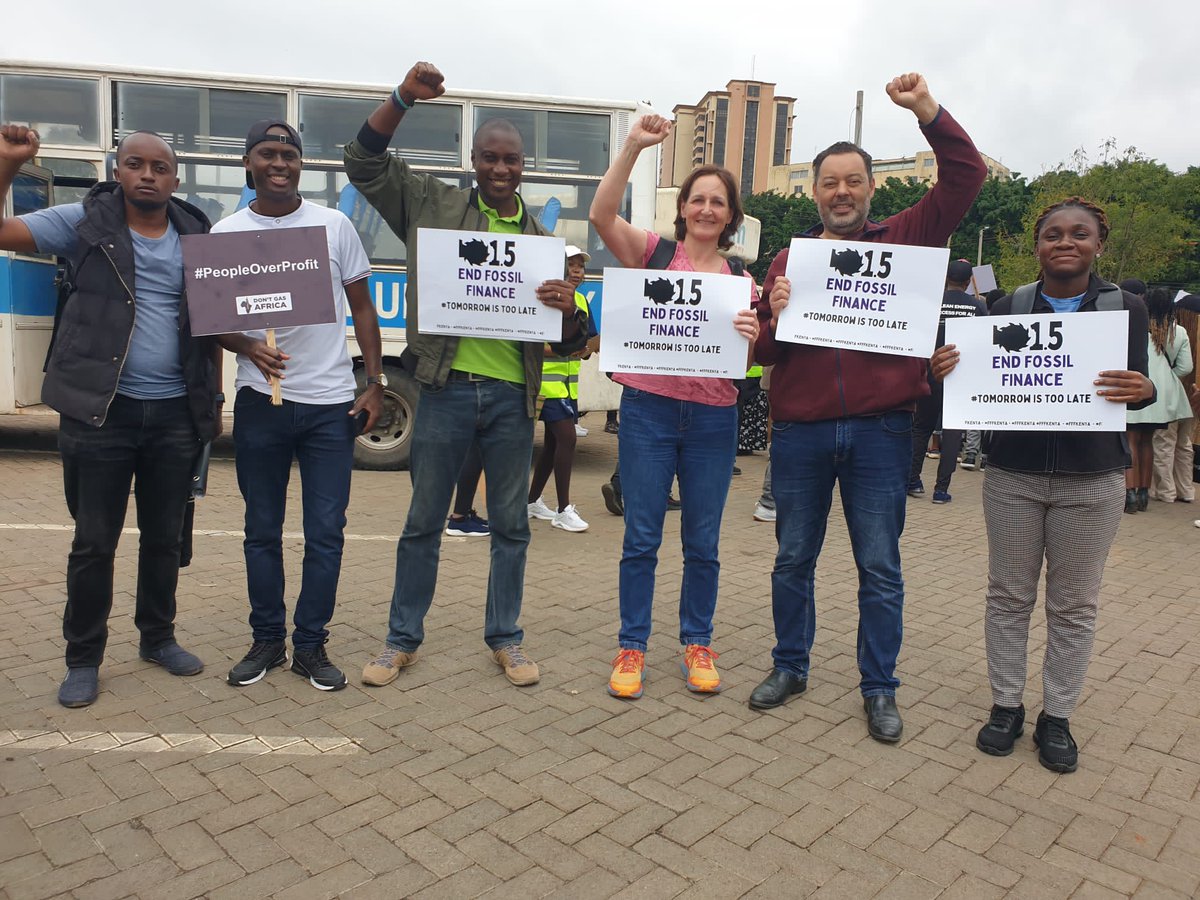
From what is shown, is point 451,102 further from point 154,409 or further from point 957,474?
point 957,474

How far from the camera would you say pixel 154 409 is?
11.8 feet

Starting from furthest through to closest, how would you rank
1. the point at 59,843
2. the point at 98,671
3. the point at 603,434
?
1. the point at 603,434
2. the point at 98,671
3. the point at 59,843

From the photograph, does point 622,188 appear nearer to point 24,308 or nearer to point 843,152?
point 843,152

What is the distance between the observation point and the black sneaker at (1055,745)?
333 cm

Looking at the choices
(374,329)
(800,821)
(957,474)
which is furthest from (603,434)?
(800,821)

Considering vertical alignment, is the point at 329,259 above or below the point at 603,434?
above

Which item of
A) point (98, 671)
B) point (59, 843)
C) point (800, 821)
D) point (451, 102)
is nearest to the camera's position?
point (59, 843)

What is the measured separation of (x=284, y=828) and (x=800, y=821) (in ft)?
5.07

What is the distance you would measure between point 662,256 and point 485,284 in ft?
2.42

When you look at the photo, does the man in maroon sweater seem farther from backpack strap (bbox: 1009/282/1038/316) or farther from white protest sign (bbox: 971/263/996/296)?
white protest sign (bbox: 971/263/996/296)

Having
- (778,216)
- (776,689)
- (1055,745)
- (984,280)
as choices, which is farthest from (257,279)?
(778,216)

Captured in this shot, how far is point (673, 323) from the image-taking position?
12.4 feet

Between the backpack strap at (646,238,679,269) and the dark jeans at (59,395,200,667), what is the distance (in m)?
1.93

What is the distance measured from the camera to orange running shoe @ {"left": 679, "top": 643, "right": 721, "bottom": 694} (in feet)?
12.8
